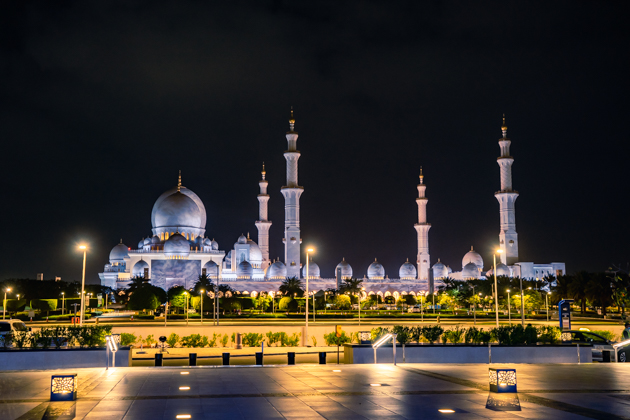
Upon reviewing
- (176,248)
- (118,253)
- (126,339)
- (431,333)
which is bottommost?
(126,339)

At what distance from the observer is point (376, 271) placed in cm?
9888

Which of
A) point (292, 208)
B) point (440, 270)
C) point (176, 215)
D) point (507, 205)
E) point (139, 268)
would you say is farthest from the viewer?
point (440, 270)

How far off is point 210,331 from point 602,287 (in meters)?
39.5

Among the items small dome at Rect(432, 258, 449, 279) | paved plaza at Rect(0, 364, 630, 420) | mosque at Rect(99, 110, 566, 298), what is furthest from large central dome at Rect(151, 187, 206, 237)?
paved plaza at Rect(0, 364, 630, 420)

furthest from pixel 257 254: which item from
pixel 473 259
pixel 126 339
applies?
pixel 126 339

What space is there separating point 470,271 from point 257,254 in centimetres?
3441

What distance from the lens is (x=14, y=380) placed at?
14.3m

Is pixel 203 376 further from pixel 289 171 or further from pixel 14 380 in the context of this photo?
pixel 289 171

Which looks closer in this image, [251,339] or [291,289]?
[251,339]

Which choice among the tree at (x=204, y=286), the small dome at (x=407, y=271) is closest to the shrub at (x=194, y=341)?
the tree at (x=204, y=286)

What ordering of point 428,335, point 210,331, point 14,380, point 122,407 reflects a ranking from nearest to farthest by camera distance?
point 122,407 → point 14,380 → point 428,335 → point 210,331

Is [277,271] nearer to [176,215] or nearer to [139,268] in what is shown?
[176,215]

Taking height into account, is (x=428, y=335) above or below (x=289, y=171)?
below

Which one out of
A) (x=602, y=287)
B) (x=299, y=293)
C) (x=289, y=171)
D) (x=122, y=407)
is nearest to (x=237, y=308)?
(x=299, y=293)
